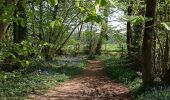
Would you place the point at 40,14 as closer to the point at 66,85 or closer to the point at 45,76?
the point at 45,76

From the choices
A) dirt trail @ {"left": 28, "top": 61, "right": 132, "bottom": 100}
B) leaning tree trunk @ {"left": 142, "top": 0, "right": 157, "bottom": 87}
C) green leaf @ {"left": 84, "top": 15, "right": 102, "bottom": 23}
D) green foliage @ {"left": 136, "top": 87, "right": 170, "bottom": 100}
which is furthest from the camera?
dirt trail @ {"left": 28, "top": 61, "right": 132, "bottom": 100}

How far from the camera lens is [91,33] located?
53062mm

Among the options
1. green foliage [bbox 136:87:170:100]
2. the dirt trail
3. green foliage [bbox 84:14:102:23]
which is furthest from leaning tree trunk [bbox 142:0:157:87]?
green foliage [bbox 84:14:102:23]

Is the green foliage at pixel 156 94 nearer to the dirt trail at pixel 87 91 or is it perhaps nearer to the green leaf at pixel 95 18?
the dirt trail at pixel 87 91

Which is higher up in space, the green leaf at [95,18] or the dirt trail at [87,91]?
the green leaf at [95,18]

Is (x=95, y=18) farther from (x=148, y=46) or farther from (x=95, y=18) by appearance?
(x=148, y=46)

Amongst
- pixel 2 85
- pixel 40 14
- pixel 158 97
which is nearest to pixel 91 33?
pixel 40 14

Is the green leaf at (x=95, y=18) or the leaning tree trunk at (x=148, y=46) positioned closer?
the green leaf at (x=95, y=18)

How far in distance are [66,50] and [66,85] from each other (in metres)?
31.3

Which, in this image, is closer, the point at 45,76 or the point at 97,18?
the point at 97,18

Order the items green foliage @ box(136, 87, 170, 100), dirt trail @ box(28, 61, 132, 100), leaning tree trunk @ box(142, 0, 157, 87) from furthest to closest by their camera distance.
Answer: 1. dirt trail @ box(28, 61, 132, 100)
2. leaning tree trunk @ box(142, 0, 157, 87)
3. green foliage @ box(136, 87, 170, 100)

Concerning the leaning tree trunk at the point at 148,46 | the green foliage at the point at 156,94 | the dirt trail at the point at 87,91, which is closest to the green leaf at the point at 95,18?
the green foliage at the point at 156,94

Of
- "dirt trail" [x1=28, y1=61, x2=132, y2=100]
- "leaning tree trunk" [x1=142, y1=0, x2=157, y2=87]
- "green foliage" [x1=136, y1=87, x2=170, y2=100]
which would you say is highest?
"leaning tree trunk" [x1=142, y1=0, x2=157, y2=87]

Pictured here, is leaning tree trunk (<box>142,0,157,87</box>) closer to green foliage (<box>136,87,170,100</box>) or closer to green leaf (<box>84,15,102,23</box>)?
green foliage (<box>136,87,170,100</box>)
